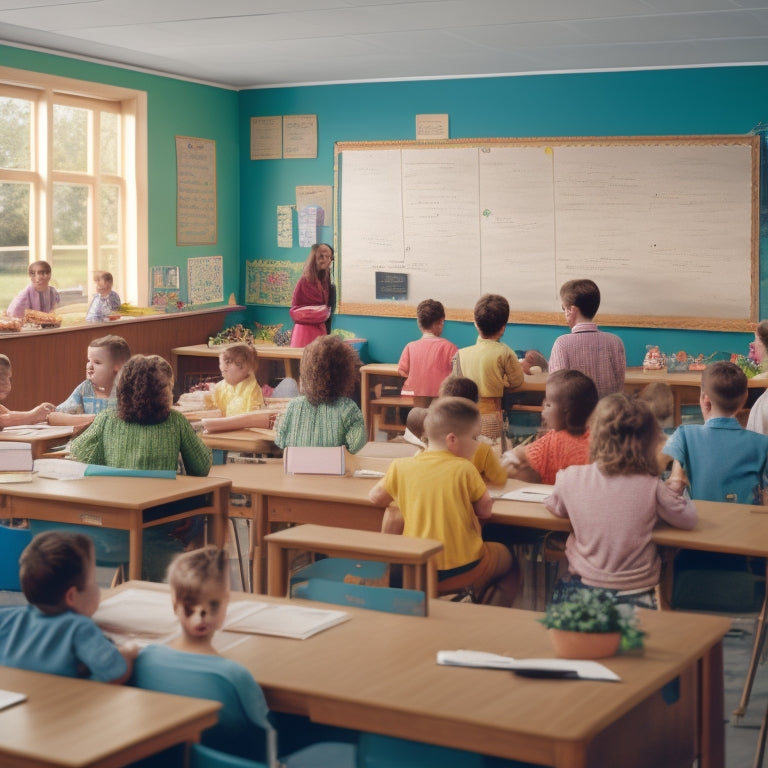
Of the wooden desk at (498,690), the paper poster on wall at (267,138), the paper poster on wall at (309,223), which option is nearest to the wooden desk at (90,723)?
the wooden desk at (498,690)

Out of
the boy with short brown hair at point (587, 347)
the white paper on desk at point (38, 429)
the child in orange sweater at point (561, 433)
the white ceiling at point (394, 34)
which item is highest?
the white ceiling at point (394, 34)

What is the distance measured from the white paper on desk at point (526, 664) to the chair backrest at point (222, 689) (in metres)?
0.41

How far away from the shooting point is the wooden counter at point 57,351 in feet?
25.3

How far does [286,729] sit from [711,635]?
973 millimetres

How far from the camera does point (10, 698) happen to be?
2.25 metres

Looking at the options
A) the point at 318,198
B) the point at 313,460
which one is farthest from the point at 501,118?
the point at 313,460

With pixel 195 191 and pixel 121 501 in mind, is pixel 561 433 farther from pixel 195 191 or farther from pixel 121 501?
pixel 195 191

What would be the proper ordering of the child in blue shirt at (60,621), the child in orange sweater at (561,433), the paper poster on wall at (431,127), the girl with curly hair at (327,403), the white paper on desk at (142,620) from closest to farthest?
the child in blue shirt at (60,621)
the white paper on desk at (142,620)
the child in orange sweater at (561,433)
the girl with curly hair at (327,403)
the paper poster on wall at (431,127)

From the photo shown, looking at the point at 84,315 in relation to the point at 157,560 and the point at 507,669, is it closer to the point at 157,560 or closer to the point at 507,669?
the point at 157,560

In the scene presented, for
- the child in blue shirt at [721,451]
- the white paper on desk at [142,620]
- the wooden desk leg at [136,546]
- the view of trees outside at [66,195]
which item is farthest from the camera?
the view of trees outside at [66,195]

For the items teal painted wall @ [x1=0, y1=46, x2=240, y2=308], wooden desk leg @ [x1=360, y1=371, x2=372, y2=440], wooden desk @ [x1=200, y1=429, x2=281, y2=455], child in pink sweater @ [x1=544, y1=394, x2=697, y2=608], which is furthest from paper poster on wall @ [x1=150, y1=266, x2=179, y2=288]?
child in pink sweater @ [x1=544, y1=394, x2=697, y2=608]

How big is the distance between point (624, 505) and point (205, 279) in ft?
24.1

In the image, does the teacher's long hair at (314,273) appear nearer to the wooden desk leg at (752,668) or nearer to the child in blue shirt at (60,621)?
the wooden desk leg at (752,668)

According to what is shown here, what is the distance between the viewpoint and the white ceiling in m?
6.72
